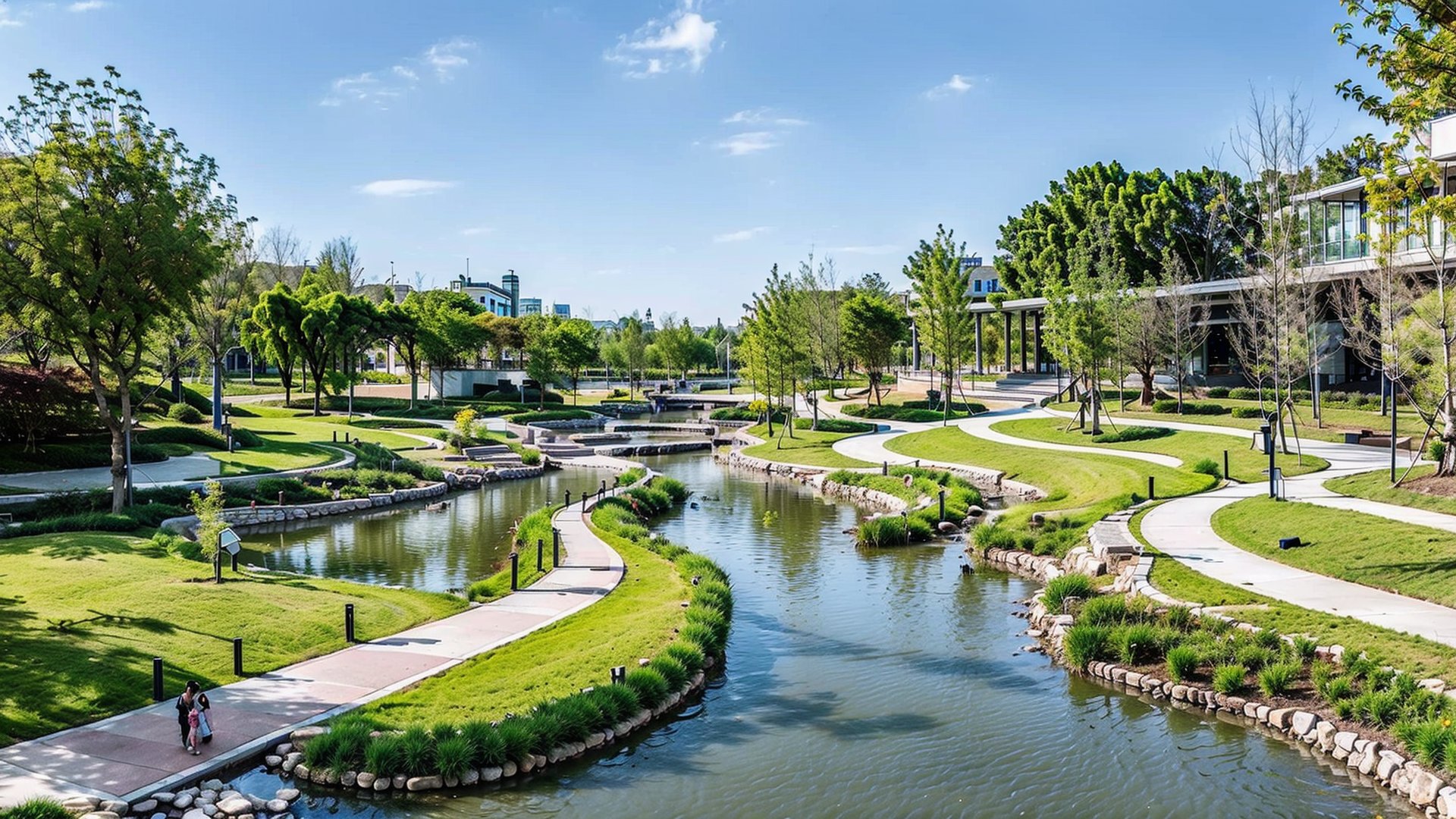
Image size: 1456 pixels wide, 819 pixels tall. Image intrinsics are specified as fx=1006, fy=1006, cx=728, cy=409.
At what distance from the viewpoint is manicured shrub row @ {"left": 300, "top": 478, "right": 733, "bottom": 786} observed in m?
11.5

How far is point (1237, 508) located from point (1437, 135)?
10.5 m

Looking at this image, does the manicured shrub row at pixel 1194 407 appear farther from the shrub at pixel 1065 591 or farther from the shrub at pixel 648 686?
the shrub at pixel 648 686

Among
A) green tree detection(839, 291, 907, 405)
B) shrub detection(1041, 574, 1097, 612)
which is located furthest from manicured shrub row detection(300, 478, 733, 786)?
green tree detection(839, 291, 907, 405)

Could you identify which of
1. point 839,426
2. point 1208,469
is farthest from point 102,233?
point 839,426

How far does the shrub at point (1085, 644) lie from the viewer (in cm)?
1572

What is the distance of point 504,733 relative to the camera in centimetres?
1206

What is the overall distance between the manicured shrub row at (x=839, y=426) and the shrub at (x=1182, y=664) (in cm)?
3879

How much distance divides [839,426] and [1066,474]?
22129mm

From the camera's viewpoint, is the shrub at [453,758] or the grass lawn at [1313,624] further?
the grass lawn at [1313,624]

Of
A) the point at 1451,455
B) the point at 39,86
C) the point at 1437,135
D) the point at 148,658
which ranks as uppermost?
the point at 39,86

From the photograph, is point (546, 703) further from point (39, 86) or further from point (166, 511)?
point (39, 86)

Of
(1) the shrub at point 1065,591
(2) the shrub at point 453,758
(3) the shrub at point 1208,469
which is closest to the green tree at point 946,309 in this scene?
(3) the shrub at point 1208,469

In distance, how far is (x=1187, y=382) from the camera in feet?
177

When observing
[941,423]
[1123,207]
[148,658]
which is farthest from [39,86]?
[1123,207]
